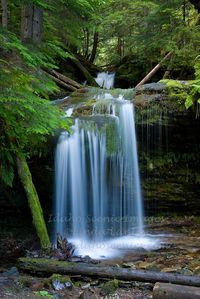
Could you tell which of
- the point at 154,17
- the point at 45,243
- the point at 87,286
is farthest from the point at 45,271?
the point at 154,17

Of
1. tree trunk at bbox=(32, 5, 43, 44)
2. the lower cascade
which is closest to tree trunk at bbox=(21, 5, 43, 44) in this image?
tree trunk at bbox=(32, 5, 43, 44)

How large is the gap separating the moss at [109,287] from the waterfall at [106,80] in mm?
11850

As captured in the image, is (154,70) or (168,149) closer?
(168,149)

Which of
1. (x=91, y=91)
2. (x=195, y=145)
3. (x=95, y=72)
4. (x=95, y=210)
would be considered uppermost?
(x=95, y=72)

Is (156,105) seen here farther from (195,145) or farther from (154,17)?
(154,17)

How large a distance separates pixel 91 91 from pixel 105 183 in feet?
12.2

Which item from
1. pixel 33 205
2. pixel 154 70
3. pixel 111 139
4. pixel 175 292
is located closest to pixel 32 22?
pixel 111 139

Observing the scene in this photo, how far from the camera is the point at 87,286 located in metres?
5.23

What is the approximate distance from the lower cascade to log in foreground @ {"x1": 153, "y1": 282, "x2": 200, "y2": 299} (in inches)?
158

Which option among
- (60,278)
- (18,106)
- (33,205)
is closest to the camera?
(18,106)

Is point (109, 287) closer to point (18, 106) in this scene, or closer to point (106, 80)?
point (18, 106)

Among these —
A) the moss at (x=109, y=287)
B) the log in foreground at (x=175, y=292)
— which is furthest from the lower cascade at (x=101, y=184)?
the log in foreground at (x=175, y=292)

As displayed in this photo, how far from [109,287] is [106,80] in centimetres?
1267

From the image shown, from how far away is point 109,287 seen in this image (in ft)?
16.8
